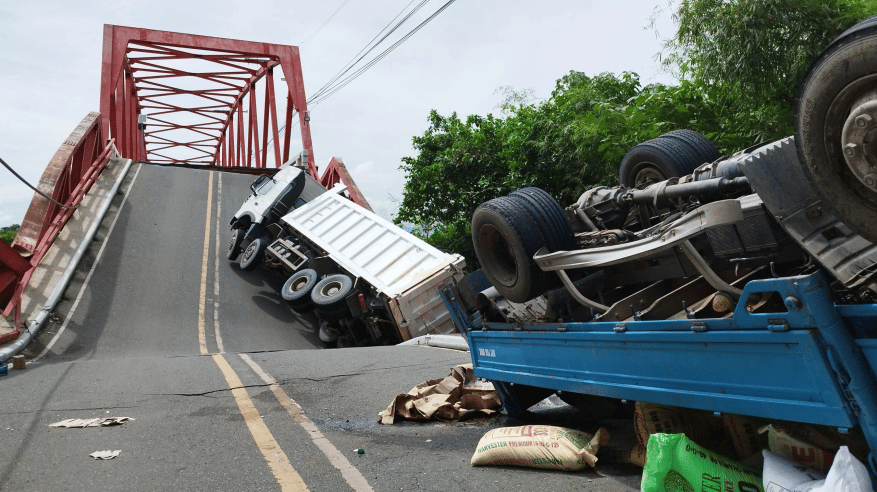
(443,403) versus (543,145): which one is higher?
(543,145)

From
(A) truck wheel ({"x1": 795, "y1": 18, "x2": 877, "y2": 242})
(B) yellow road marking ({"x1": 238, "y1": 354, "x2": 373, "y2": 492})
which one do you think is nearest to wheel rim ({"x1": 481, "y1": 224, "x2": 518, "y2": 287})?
(B) yellow road marking ({"x1": 238, "y1": 354, "x2": 373, "y2": 492})

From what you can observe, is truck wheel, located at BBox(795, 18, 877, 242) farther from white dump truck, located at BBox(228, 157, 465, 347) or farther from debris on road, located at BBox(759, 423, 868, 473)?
white dump truck, located at BBox(228, 157, 465, 347)

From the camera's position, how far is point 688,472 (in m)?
3.06

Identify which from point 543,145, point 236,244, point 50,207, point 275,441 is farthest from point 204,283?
point 275,441

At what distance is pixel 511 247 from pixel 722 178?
1.38 m

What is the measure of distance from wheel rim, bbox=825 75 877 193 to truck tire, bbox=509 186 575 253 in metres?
1.97

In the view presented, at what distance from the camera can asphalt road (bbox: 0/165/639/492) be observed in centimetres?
427

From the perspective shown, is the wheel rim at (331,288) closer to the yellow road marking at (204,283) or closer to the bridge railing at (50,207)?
the yellow road marking at (204,283)

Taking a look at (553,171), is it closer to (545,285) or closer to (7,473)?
(545,285)

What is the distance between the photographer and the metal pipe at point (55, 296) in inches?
452

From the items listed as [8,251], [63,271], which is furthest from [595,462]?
[63,271]

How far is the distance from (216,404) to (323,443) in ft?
7.15

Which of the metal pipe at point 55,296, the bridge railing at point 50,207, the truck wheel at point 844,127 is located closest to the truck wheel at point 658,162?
the truck wheel at point 844,127

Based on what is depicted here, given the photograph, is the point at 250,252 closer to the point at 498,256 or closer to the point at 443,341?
the point at 443,341
